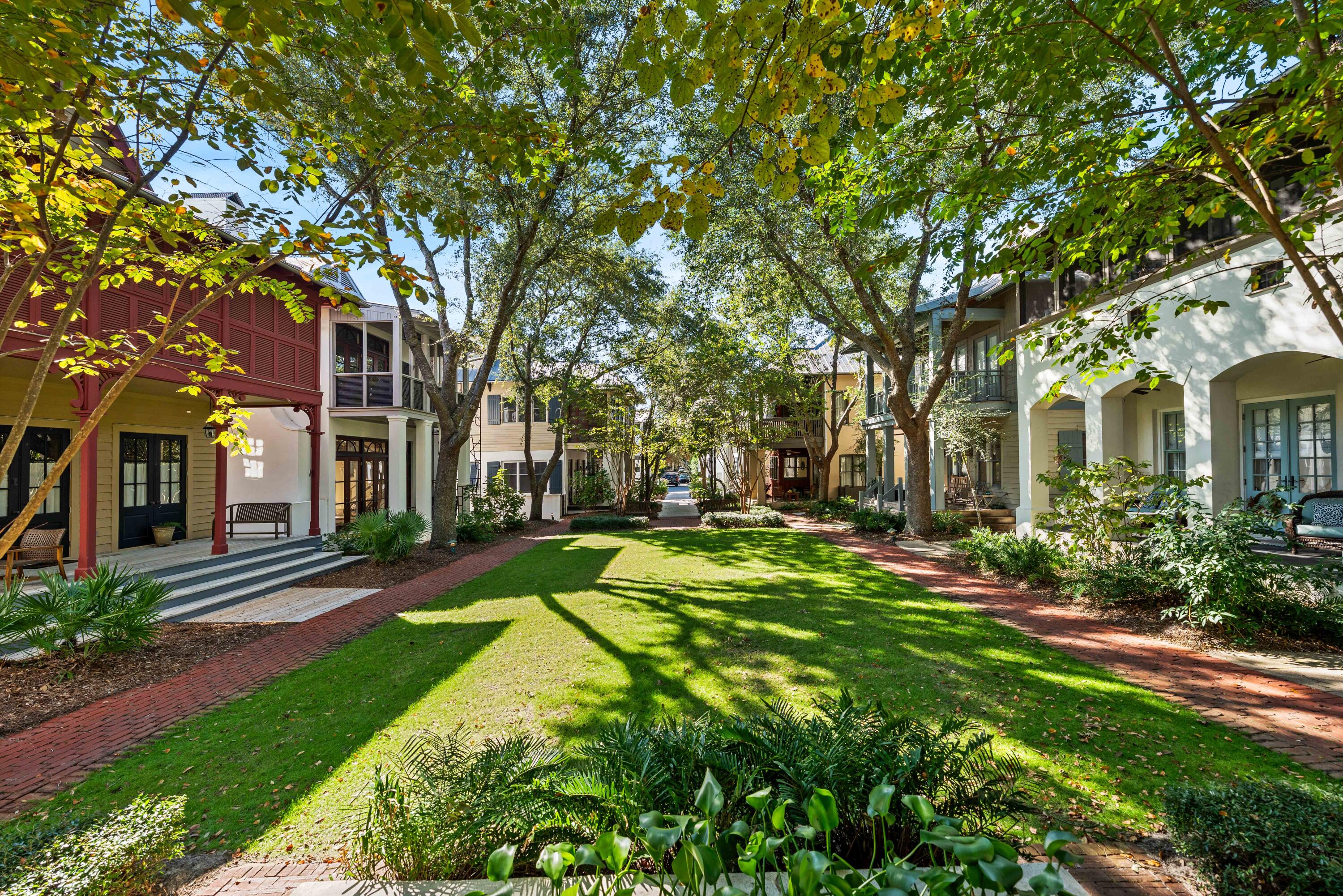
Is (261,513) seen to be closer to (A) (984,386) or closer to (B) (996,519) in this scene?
(B) (996,519)

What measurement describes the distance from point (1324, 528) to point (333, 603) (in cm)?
1420

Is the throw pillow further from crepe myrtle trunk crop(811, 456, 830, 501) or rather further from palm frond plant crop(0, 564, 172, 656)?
crepe myrtle trunk crop(811, 456, 830, 501)

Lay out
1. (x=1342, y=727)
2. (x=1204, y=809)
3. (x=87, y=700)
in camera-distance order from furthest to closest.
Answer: (x=87, y=700) < (x=1342, y=727) < (x=1204, y=809)

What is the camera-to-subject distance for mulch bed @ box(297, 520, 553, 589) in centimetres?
1062

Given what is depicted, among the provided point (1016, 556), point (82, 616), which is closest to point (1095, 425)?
point (1016, 556)

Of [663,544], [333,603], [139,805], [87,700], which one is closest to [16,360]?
[333,603]

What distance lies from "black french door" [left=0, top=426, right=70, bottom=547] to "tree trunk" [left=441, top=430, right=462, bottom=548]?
6.24 m

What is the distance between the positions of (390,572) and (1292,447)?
1597 cm

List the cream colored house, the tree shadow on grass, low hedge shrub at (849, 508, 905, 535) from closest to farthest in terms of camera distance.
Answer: the tree shadow on grass, low hedge shrub at (849, 508, 905, 535), the cream colored house

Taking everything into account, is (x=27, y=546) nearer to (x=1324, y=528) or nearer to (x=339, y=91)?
(x=339, y=91)

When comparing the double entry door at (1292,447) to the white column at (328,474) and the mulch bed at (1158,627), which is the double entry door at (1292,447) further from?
the white column at (328,474)

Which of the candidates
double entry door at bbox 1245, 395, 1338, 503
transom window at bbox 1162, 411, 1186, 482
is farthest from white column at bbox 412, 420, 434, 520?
double entry door at bbox 1245, 395, 1338, 503

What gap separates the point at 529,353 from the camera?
1870cm

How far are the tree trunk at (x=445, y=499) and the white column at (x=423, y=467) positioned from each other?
15.1ft
